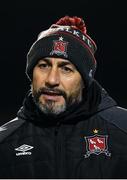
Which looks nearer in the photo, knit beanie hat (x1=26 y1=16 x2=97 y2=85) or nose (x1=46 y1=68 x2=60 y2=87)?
nose (x1=46 y1=68 x2=60 y2=87)

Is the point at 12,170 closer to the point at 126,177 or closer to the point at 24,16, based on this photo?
the point at 126,177

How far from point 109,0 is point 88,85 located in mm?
2625

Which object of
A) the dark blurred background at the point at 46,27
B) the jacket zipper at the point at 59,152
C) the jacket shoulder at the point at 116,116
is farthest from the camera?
the dark blurred background at the point at 46,27

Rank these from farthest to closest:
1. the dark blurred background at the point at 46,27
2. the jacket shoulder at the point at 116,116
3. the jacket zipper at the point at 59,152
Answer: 1. the dark blurred background at the point at 46,27
2. the jacket shoulder at the point at 116,116
3. the jacket zipper at the point at 59,152

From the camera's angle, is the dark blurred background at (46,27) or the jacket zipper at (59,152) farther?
the dark blurred background at (46,27)

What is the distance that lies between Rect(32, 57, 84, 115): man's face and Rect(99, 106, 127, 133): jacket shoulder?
0.14 metres

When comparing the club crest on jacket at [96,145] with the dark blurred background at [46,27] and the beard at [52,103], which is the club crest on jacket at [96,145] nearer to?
the beard at [52,103]

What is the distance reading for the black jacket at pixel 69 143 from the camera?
84.5 inches

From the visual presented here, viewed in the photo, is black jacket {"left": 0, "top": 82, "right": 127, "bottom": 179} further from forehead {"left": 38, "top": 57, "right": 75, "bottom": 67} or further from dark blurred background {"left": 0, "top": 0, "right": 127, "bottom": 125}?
dark blurred background {"left": 0, "top": 0, "right": 127, "bottom": 125}

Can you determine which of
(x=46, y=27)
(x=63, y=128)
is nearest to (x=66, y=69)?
(x=63, y=128)

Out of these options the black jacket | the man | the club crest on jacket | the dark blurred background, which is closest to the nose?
the man

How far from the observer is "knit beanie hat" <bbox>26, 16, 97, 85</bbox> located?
2312 mm

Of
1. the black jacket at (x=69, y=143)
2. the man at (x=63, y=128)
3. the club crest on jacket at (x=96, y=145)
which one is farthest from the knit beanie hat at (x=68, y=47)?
the club crest on jacket at (x=96, y=145)

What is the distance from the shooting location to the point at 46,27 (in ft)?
15.7
